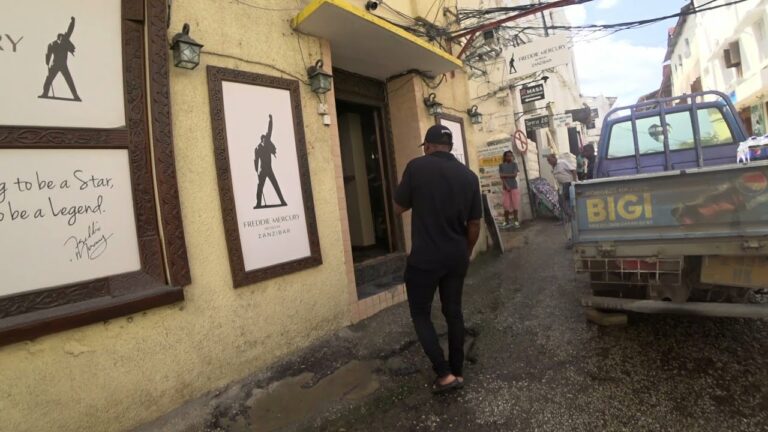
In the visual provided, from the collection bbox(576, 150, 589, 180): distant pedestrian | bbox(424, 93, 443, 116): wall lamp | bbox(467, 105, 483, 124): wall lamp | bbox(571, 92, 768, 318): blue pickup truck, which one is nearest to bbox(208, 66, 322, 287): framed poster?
bbox(571, 92, 768, 318): blue pickup truck

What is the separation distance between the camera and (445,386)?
2857 millimetres

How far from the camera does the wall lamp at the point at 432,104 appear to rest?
20.4 ft

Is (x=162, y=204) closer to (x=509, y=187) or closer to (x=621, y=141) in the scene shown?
(x=621, y=141)

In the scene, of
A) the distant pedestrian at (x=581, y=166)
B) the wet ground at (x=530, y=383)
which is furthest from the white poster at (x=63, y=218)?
the distant pedestrian at (x=581, y=166)

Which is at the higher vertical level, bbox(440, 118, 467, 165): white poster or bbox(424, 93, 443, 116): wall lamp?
bbox(424, 93, 443, 116): wall lamp

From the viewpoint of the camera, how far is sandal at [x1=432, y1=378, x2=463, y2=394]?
9.37 feet

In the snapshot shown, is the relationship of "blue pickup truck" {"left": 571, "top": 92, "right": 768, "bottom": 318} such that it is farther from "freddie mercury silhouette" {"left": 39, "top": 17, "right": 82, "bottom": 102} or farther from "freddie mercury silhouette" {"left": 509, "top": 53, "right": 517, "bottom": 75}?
"freddie mercury silhouette" {"left": 509, "top": 53, "right": 517, "bottom": 75}

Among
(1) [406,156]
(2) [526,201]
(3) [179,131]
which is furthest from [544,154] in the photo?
(3) [179,131]

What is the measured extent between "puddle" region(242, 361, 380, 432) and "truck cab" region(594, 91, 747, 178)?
3.91m

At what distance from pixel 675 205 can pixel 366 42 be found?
11.9 ft

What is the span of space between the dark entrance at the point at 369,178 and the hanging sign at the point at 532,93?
640cm

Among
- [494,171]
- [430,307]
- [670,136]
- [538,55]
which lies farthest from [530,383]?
[494,171]

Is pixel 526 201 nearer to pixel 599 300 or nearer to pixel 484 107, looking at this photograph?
pixel 484 107

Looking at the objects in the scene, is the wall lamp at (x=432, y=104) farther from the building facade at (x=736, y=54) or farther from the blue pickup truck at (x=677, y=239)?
the building facade at (x=736, y=54)
